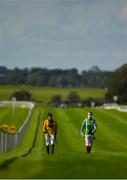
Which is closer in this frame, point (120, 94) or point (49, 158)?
point (49, 158)

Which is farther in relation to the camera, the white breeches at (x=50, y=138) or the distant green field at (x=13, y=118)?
the distant green field at (x=13, y=118)

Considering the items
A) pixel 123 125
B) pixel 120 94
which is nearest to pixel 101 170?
pixel 123 125

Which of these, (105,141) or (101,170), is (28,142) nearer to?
(105,141)

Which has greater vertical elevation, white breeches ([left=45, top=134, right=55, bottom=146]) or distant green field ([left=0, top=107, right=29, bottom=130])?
distant green field ([left=0, top=107, right=29, bottom=130])

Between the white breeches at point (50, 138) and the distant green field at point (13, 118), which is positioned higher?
the distant green field at point (13, 118)

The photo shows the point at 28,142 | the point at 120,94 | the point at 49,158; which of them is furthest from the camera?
the point at 120,94

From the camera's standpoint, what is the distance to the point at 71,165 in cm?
2795

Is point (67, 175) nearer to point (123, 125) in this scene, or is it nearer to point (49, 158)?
point (49, 158)

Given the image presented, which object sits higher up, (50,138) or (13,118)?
(13,118)

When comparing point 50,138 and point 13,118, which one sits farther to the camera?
point 13,118

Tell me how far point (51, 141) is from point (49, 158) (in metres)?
5.51

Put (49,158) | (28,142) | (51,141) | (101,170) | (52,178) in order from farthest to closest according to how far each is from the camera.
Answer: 1. (28,142)
2. (51,141)
3. (49,158)
4. (101,170)
5. (52,178)

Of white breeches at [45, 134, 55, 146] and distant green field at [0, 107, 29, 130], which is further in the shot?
distant green field at [0, 107, 29, 130]

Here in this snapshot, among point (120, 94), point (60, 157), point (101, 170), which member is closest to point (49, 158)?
point (60, 157)
